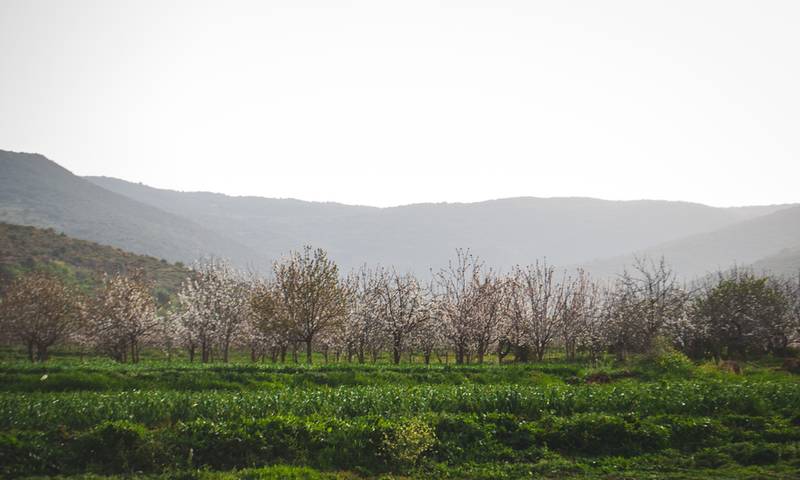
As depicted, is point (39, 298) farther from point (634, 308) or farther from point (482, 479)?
point (634, 308)

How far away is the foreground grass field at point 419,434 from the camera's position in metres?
12.5

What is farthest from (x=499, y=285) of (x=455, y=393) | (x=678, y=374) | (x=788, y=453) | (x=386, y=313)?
(x=788, y=453)

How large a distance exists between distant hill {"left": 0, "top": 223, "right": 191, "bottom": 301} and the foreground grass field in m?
63.5

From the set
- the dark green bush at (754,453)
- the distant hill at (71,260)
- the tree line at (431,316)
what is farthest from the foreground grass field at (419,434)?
the distant hill at (71,260)

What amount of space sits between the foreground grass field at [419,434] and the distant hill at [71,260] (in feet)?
208

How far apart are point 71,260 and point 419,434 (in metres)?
90.4

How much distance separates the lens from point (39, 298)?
41.3 meters

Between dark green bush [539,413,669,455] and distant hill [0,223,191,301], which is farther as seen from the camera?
distant hill [0,223,191,301]

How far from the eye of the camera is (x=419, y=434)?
42.9 feet

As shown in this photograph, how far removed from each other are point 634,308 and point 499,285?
1060cm

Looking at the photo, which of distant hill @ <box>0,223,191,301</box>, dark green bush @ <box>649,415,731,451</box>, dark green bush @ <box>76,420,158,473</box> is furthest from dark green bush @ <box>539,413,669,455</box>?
distant hill @ <box>0,223,191,301</box>

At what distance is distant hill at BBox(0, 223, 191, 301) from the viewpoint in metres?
72.6

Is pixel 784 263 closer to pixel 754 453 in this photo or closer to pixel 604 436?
pixel 754 453

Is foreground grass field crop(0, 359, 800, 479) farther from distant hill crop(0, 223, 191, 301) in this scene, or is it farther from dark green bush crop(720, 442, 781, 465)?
distant hill crop(0, 223, 191, 301)
